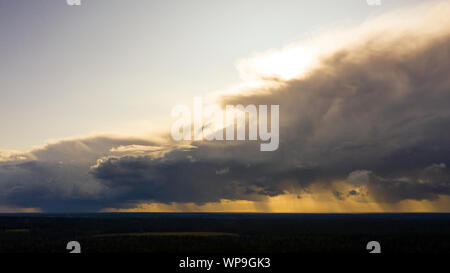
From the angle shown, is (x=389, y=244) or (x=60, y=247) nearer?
(x=60, y=247)

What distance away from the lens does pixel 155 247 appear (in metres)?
97.9
